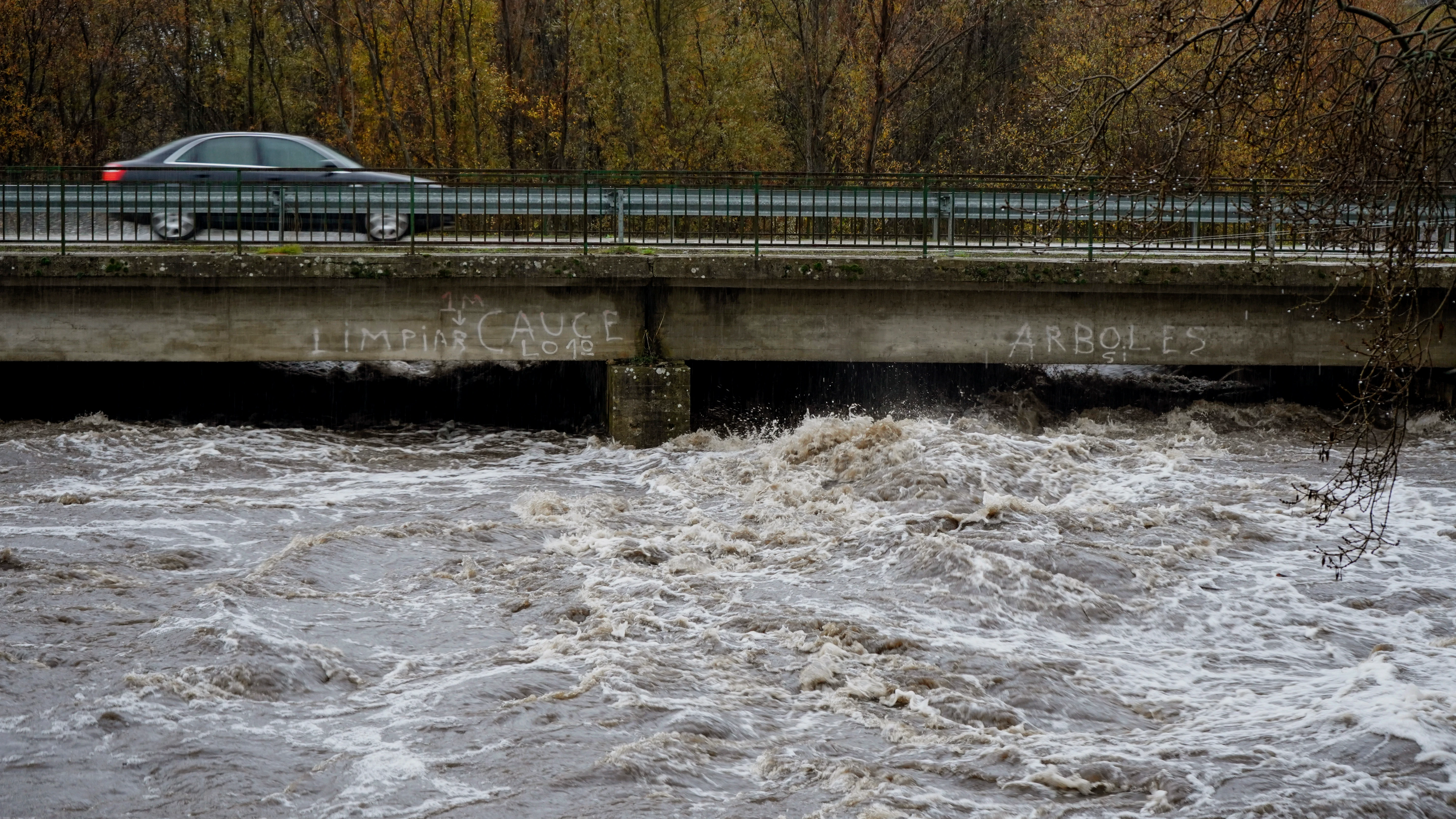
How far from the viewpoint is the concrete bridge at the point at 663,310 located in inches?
628

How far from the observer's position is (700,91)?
33.5 meters

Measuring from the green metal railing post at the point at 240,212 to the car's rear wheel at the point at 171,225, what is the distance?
978mm

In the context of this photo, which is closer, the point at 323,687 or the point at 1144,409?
the point at 323,687

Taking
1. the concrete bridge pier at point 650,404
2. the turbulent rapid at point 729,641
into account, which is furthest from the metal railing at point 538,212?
the turbulent rapid at point 729,641

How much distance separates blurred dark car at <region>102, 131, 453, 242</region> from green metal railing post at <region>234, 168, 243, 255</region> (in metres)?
0.05

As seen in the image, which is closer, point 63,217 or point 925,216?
point 63,217

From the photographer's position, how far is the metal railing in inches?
651

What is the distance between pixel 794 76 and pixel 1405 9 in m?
21.4

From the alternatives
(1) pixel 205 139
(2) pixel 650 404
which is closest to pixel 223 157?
(1) pixel 205 139

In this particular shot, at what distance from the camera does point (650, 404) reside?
1622 centimetres

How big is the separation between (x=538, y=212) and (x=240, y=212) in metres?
3.88

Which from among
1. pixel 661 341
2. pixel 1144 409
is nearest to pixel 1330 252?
pixel 1144 409

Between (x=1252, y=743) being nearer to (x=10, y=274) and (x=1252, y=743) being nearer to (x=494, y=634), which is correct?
(x=494, y=634)

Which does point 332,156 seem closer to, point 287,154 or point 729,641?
point 287,154
